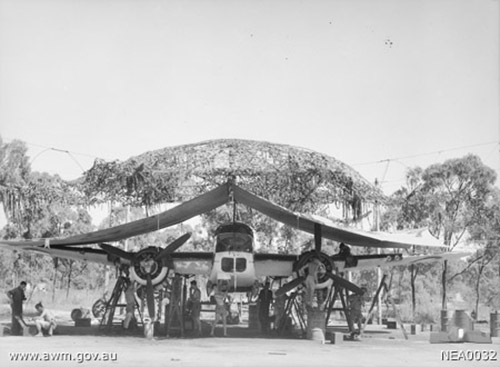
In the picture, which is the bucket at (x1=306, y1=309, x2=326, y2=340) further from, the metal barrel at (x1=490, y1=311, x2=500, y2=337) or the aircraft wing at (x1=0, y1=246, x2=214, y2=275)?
the metal barrel at (x1=490, y1=311, x2=500, y2=337)

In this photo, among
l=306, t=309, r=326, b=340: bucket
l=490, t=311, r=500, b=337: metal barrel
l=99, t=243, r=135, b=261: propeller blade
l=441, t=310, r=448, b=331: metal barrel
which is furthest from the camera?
l=441, t=310, r=448, b=331: metal barrel

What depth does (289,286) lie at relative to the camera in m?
18.7

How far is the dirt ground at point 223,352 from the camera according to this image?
11.2 metres

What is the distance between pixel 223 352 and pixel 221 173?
33.2 feet

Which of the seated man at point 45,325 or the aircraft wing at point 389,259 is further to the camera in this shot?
the aircraft wing at point 389,259

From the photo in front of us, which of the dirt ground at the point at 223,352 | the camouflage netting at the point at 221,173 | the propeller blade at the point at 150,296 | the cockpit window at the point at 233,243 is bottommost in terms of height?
the dirt ground at the point at 223,352

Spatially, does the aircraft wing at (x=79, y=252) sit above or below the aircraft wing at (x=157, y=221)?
below

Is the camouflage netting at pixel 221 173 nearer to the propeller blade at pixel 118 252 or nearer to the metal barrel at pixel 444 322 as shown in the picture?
the propeller blade at pixel 118 252

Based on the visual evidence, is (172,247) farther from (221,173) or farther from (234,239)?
(221,173)

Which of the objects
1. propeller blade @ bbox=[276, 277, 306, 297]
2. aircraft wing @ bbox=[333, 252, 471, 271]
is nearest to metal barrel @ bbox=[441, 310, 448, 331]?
aircraft wing @ bbox=[333, 252, 471, 271]

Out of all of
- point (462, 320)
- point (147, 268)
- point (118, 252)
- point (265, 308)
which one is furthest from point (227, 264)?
point (462, 320)

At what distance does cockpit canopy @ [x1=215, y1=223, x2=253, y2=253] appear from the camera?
62.9 ft

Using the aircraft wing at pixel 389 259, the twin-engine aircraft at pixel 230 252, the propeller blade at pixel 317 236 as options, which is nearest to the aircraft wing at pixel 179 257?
the twin-engine aircraft at pixel 230 252

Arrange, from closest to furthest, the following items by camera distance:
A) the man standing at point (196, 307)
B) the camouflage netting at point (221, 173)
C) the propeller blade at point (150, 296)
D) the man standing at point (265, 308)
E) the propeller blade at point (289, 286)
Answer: the propeller blade at point (150, 296) → the propeller blade at point (289, 286) → the man standing at point (196, 307) → the man standing at point (265, 308) → the camouflage netting at point (221, 173)
